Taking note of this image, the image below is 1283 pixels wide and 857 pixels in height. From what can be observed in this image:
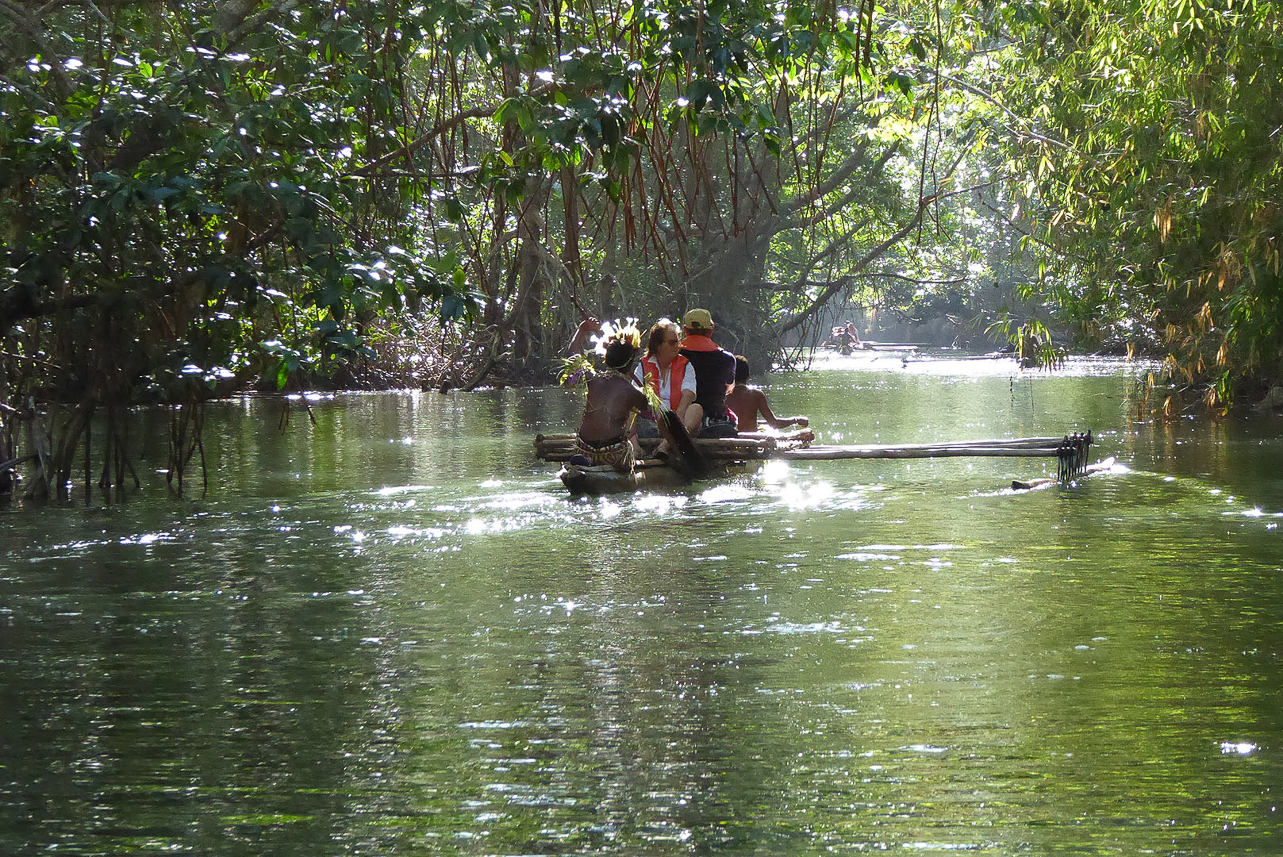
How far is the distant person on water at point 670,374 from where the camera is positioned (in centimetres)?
1267

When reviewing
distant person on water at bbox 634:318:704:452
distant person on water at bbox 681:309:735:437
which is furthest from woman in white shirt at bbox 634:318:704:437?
distant person on water at bbox 681:309:735:437

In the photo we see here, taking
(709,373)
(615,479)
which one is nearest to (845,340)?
(709,373)

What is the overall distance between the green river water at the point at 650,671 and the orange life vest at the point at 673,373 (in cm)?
98

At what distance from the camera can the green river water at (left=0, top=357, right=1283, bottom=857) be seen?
4.31 m

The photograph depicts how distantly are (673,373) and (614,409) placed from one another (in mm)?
1302

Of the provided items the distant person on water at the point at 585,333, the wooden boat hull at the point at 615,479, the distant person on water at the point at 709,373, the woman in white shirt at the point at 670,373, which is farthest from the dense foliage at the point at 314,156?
the distant person on water at the point at 709,373

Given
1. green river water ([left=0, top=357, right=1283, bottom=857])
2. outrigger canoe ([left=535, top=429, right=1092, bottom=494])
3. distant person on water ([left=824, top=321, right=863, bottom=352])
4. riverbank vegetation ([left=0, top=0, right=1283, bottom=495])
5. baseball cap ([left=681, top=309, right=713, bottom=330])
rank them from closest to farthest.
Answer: green river water ([left=0, top=357, right=1283, bottom=857]), riverbank vegetation ([left=0, top=0, right=1283, bottom=495]), outrigger canoe ([left=535, top=429, right=1092, bottom=494]), baseball cap ([left=681, top=309, right=713, bottom=330]), distant person on water ([left=824, top=321, right=863, bottom=352])

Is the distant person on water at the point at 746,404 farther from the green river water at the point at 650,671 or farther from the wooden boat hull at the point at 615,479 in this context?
the green river water at the point at 650,671

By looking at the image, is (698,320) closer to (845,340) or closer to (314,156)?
(314,156)

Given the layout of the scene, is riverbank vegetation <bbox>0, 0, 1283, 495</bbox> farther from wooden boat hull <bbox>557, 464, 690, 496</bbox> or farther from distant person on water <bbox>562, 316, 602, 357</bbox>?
wooden boat hull <bbox>557, 464, 690, 496</bbox>

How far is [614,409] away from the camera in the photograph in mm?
11805

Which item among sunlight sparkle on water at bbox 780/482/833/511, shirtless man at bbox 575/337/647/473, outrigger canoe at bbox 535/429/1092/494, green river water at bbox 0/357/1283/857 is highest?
shirtless man at bbox 575/337/647/473

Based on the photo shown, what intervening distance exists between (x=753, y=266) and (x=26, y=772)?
30.7m

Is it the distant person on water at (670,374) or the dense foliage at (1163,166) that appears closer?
the distant person on water at (670,374)
